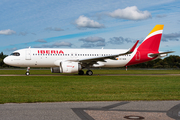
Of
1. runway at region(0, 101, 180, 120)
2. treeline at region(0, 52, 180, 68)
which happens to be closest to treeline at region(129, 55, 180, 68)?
treeline at region(0, 52, 180, 68)

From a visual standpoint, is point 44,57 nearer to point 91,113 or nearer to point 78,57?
point 78,57

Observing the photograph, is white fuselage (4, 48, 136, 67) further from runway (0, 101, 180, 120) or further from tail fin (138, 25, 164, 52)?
runway (0, 101, 180, 120)

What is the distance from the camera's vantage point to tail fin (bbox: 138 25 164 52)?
1251 inches

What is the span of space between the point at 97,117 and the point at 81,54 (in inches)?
920

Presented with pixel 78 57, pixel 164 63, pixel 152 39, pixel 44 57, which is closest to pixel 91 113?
pixel 44 57

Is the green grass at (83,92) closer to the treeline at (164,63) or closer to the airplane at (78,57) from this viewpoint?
the airplane at (78,57)

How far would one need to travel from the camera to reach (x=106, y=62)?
30312 mm

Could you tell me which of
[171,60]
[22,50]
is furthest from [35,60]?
[171,60]

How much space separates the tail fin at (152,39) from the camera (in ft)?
104

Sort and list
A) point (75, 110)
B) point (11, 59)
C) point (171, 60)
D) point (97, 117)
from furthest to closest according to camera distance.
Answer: point (171, 60) → point (11, 59) → point (75, 110) → point (97, 117)

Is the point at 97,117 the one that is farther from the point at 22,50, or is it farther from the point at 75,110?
the point at 22,50

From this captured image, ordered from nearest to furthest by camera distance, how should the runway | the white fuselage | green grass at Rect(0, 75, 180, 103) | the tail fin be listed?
the runway < green grass at Rect(0, 75, 180, 103) < the white fuselage < the tail fin

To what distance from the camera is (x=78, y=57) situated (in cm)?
2911

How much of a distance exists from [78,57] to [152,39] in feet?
36.5
